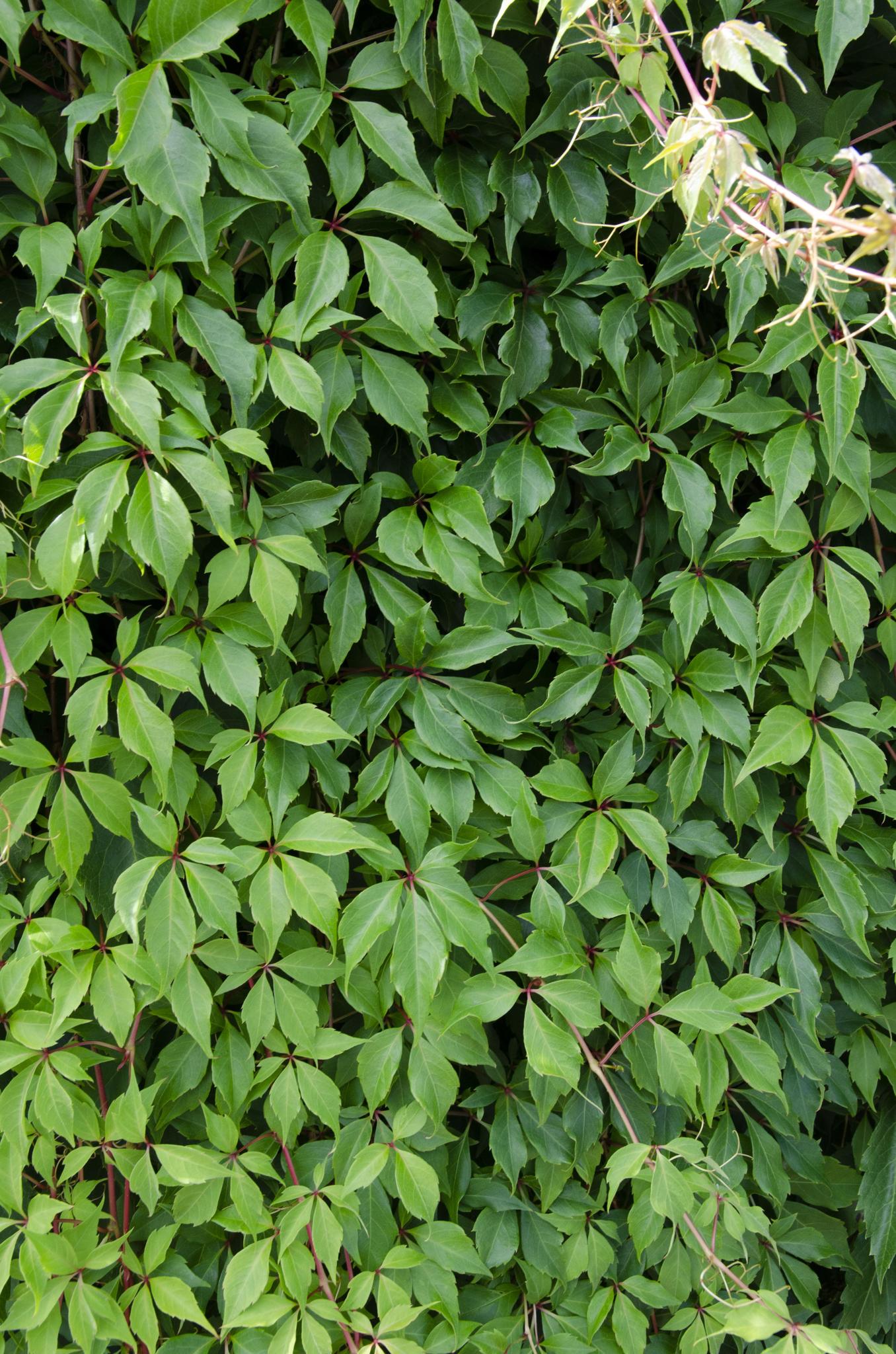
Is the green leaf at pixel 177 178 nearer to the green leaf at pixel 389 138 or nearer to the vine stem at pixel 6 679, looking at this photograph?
the green leaf at pixel 389 138

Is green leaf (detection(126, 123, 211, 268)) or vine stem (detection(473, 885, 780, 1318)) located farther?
vine stem (detection(473, 885, 780, 1318))

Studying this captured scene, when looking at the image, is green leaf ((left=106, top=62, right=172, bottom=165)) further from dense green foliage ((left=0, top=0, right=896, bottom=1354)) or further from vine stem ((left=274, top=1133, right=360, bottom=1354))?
vine stem ((left=274, top=1133, right=360, bottom=1354))

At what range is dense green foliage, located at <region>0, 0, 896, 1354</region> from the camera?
116 centimetres

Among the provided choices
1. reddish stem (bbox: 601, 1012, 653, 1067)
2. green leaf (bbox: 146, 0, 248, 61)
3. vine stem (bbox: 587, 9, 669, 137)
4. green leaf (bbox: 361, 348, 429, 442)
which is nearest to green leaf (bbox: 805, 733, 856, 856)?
reddish stem (bbox: 601, 1012, 653, 1067)

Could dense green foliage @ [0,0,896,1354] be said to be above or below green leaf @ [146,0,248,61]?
below

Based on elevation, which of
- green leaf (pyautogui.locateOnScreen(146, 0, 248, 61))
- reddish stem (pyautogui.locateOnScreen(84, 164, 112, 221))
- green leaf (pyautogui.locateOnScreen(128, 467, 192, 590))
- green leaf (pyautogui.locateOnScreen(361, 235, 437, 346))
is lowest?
green leaf (pyautogui.locateOnScreen(128, 467, 192, 590))

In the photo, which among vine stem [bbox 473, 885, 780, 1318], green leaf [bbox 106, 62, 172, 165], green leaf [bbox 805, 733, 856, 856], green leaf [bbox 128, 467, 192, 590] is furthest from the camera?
green leaf [bbox 805, 733, 856, 856]

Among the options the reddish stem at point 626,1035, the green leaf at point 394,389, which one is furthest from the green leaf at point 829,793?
the green leaf at point 394,389

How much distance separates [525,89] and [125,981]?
1.17 m

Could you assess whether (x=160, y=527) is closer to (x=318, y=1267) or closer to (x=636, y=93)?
(x=636, y=93)

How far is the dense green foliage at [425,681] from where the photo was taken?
45.6 inches

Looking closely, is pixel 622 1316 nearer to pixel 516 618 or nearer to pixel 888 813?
pixel 888 813

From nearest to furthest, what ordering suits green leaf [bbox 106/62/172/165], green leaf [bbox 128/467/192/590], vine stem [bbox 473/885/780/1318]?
green leaf [bbox 106/62/172/165]
green leaf [bbox 128/467/192/590]
vine stem [bbox 473/885/780/1318]

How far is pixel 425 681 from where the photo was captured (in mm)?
1326
